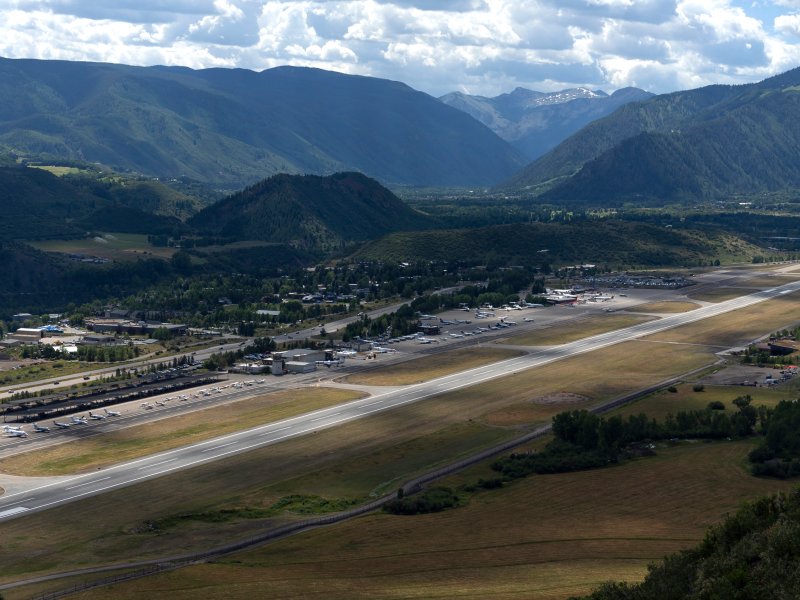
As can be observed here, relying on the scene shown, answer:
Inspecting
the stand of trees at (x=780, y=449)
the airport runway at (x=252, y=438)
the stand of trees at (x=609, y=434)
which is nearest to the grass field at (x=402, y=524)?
the stand of trees at (x=780, y=449)

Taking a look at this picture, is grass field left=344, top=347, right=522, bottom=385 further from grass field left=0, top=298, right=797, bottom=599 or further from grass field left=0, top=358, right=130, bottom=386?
grass field left=0, top=358, right=130, bottom=386

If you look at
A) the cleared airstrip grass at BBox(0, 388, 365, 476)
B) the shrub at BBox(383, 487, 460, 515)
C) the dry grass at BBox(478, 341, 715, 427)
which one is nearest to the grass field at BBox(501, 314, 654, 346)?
the dry grass at BBox(478, 341, 715, 427)

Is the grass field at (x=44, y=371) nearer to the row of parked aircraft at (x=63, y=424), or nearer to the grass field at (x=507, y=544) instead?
the row of parked aircraft at (x=63, y=424)

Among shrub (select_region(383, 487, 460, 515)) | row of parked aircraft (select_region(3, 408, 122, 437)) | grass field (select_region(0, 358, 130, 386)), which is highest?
grass field (select_region(0, 358, 130, 386))

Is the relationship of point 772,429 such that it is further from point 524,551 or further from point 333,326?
point 333,326

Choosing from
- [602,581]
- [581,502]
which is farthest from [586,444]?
[602,581]

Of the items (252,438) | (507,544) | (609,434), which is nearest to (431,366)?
(252,438)
